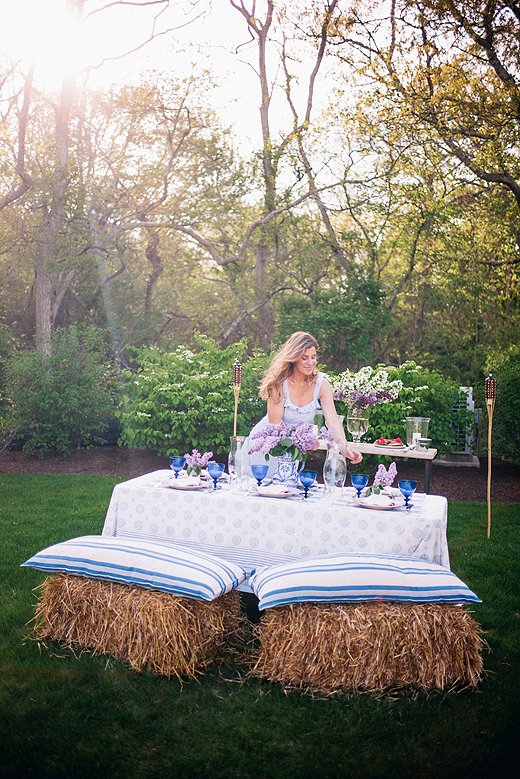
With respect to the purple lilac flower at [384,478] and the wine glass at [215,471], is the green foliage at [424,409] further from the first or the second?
the wine glass at [215,471]

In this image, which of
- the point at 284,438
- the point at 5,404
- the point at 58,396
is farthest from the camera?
the point at 5,404

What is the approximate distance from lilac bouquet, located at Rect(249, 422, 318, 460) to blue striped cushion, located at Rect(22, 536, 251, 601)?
66 centimetres

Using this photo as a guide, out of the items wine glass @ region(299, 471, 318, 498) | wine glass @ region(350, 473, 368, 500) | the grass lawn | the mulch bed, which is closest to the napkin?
wine glass @ region(299, 471, 318, 498)

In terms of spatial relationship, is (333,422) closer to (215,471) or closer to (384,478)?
(384,478)

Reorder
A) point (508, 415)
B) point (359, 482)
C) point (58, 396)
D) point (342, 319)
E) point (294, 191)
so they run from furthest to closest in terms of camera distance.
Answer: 1. point (294, 191)
2. point (342, 319)
3. point (58, 396)
4. point (508, 415)
5. point (359, 482)

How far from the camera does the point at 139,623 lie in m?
3.42

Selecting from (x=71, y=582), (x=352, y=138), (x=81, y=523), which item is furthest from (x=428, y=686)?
(x=352, y=138)

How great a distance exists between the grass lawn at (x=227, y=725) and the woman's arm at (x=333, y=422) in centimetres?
120

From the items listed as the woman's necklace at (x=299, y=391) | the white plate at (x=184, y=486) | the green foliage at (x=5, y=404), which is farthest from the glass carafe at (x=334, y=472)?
the green foliage at (x=5, y=404)

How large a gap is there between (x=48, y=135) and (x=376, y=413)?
849 cm

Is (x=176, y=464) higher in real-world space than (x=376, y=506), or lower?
higher

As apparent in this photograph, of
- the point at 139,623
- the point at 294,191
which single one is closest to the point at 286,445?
the point at 139,623

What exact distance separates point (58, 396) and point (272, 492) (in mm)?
5814

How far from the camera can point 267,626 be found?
336 centimetres
